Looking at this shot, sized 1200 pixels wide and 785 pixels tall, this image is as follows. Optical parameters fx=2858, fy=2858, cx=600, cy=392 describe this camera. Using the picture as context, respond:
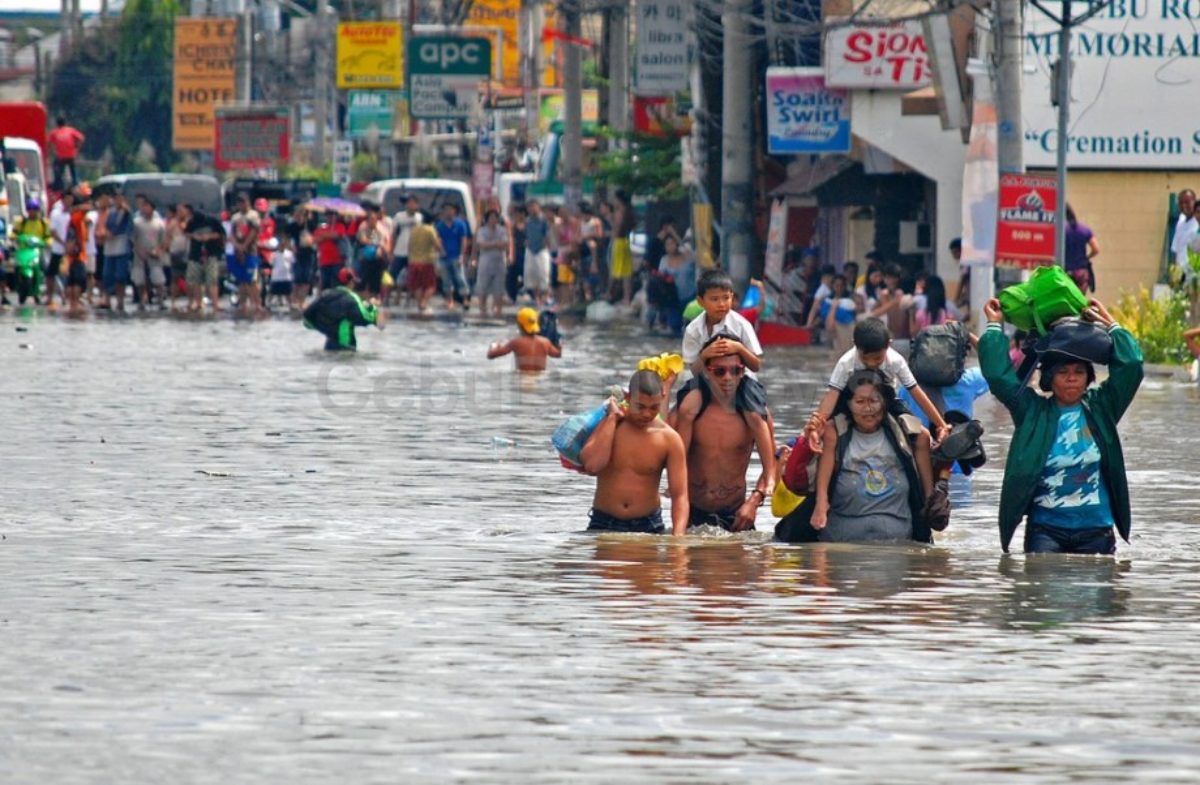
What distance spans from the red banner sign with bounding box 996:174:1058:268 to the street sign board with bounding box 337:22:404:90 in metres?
44.7

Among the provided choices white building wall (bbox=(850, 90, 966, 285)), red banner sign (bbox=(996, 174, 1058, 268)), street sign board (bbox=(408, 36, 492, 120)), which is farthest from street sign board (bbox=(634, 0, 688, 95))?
street sign board (bbox=(408, 36, 492, 120))

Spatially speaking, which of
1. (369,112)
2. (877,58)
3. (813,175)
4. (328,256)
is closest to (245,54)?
(369,112)

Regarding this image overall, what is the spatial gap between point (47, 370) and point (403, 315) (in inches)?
658

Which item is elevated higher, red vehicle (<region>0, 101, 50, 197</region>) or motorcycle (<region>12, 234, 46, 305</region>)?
red vehicle (<region>0, 101, 50, 197</region>)

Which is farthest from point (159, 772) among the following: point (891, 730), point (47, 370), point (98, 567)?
point (47, 370)

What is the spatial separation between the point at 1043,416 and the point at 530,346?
1641 cm

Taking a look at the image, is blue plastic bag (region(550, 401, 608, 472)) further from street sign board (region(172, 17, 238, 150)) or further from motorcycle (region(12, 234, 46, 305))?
street sign board (region(172, 17, 238, 150))

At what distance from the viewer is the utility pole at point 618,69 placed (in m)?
51.0

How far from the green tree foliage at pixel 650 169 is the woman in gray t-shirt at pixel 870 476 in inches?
1191

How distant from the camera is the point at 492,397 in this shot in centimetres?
2559

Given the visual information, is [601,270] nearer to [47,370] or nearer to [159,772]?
[47,370]

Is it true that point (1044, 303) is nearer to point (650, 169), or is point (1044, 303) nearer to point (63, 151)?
point (650, 169)

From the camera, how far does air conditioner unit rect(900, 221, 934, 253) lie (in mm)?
37000

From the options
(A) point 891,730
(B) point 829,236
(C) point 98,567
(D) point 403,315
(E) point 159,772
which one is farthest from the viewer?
(D) point 403,315
